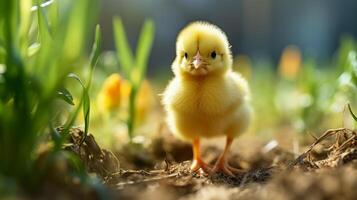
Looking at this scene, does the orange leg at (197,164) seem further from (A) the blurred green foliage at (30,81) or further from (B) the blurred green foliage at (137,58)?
(A) the blurred green foliage at (30,81)

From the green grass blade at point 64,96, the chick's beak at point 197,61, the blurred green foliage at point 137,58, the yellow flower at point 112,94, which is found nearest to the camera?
Answer: the green grass blade at point 64,96

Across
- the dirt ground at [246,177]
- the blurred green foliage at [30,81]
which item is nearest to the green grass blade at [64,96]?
the dirt ground at [246,177]

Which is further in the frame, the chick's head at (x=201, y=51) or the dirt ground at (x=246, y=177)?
the chick's head at (x=201, y=51)

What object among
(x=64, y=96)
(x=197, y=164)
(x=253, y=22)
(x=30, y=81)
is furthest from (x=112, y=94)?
(x=253, y=22)

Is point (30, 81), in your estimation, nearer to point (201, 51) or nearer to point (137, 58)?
point (201, 51)

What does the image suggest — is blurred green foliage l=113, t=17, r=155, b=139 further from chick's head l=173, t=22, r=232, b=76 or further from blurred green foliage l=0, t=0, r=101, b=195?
blurred green foliage l=0, t=0, r=101, b=195

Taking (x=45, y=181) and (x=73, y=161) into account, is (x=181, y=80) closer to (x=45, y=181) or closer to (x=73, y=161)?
(x=73, y=161)

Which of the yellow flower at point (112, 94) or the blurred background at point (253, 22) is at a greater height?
the blurred background at point (253, 22)
